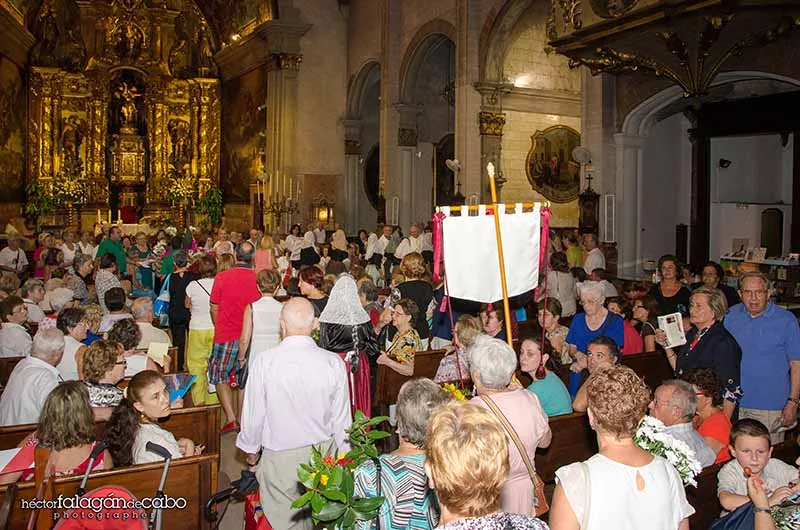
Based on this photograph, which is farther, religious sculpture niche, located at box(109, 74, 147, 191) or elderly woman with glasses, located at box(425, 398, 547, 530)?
religious sculpture niche, located at box(109, 74, 147, 191)

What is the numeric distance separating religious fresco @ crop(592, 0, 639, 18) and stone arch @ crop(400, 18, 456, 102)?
360 inches

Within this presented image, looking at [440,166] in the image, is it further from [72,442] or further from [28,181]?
[72,442]

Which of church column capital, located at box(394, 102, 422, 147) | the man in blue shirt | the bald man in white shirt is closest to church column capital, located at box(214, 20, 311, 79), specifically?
church column capital, located at box(394, 102, 422, 147)

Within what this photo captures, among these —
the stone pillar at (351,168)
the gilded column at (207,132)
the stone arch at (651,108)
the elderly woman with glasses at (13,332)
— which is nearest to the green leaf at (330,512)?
the elderly woman with glasses at (13,332)

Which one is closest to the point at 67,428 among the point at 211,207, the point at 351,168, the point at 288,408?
the point at 288,408

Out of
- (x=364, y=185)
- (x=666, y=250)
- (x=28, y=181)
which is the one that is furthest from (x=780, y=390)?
(x=28, y=181)

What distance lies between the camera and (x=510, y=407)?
354 centimetres

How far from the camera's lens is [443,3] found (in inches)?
760

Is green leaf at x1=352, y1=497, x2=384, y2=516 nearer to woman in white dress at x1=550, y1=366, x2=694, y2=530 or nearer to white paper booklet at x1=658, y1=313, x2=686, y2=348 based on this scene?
woman in white dress at x1=550, y1=366, x2=694, y2=530

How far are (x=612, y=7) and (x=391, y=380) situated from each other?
6108mm

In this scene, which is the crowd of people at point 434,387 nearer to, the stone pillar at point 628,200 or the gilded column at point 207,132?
the stone pillar at point 628,200

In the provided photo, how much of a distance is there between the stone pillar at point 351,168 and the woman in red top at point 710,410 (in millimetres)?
21335

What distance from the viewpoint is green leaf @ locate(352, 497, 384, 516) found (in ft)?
9.42

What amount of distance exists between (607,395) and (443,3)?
17973 mm
